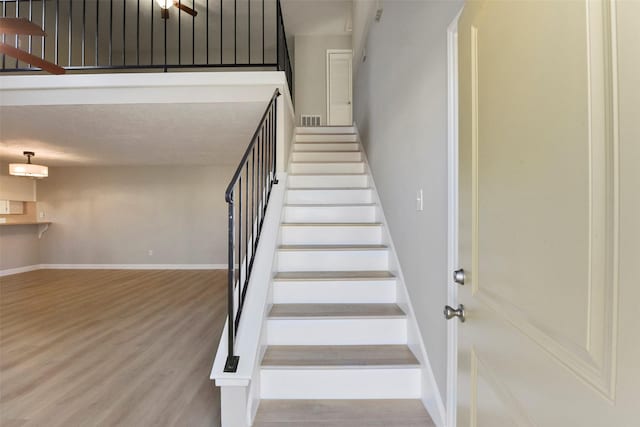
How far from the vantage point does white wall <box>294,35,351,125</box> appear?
22.3 ft

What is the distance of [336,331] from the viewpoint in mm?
2021

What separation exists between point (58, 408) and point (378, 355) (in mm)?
2023

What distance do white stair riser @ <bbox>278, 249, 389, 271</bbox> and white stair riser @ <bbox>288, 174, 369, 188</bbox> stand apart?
3.93ft

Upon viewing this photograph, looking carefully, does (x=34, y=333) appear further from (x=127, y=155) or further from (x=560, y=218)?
(x=560, y=218)

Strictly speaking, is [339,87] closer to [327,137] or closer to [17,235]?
[327,137]

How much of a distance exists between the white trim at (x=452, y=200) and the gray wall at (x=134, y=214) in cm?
581

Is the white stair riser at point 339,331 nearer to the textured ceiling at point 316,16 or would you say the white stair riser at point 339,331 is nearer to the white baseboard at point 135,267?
the white baseboard at point 135,267

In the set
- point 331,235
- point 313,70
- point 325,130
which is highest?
point 313,70

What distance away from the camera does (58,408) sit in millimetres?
1933

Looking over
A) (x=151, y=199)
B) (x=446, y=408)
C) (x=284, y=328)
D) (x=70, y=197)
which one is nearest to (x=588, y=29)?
(x=446, y=408)

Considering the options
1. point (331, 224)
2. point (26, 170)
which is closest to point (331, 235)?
point (331, 224)

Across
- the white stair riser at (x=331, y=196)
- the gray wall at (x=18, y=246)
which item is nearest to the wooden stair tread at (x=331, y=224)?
the white stair riser at (x=331, y=196)

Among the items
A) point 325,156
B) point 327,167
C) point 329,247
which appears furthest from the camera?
point 325,156

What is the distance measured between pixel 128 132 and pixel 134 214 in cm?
318
